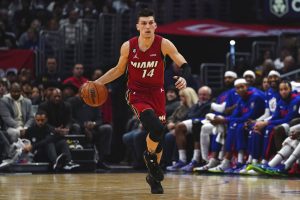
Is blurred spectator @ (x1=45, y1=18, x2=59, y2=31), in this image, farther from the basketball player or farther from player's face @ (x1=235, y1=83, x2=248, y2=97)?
the basketball player

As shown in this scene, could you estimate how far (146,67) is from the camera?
33.4 feet

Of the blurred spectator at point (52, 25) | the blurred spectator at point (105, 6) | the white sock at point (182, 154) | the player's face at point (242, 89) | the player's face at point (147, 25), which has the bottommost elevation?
the white sock at point (182, 154)

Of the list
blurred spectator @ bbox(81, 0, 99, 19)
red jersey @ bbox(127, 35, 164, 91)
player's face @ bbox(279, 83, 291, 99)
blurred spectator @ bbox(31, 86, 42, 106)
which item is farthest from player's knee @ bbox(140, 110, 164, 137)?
blurred spectator @ bbox(81, 0, 99, 19)

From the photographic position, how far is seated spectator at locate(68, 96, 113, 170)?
16.7m

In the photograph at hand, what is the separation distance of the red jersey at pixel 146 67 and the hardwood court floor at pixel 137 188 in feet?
4.55

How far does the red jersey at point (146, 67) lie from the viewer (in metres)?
10.2

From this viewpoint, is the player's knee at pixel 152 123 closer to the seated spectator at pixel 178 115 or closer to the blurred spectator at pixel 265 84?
the blurred spectator at pixel 265 84

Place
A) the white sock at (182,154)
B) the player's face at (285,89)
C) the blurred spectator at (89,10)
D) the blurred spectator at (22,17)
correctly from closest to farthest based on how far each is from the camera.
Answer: the player's face at (285,89) < the white sock at (182,154) < the blurred spectator at (89,10) < the blurred spectator at (22,17)

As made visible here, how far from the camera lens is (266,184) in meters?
11.7

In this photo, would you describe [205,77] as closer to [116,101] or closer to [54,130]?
[116,101]

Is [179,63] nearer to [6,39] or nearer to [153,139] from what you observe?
[153,139]

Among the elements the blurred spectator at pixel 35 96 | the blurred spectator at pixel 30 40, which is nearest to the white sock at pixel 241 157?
the blurred spectator at pixel 35 96

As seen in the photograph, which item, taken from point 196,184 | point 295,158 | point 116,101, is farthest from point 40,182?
point 116,101

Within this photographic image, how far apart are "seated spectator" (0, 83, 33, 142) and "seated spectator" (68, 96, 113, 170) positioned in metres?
0.98
